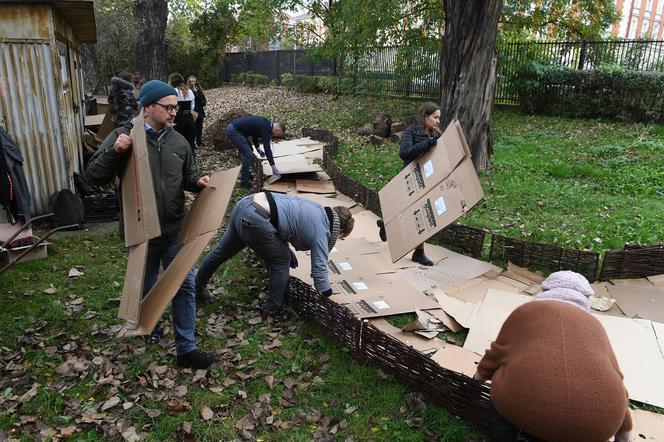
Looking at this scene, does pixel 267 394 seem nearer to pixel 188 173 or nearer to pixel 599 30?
pixel 188 173

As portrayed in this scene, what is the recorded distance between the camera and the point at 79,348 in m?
4.28

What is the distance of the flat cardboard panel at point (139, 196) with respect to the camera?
3.27m

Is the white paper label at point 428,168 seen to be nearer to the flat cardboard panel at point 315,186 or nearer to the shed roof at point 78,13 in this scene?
the flat cardboard panel at point 315,186

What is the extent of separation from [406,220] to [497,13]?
4551 millimetres

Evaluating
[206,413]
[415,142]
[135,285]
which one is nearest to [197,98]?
[415,142]

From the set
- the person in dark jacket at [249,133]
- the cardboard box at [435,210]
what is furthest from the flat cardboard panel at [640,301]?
the person in dark jacket at [249,133]

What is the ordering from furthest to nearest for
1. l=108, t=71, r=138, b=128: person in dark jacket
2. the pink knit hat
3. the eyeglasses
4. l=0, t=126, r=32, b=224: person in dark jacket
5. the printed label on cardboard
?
l=108, t=71, r=138, b=128: person in dark jacket
the printed label on cardboard
l=0, t=126, r=32, b=224: person in dark jacket
the eyeglasses
the pink knit hat

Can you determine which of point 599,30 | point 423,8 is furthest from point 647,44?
point 423,8

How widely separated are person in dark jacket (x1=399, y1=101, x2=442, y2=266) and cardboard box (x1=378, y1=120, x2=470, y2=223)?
107 mm

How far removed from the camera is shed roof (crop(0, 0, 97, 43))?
21.7ft

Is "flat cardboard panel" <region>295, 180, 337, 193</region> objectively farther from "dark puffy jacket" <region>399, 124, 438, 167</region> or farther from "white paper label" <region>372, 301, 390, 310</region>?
"white paper label" <region>372, 301, 390, 310</region>

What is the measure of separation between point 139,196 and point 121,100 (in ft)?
18.2

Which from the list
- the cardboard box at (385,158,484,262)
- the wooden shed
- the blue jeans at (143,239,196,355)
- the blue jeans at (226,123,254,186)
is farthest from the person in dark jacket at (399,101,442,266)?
the wooden shed

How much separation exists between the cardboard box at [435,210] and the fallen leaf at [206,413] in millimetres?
2770
